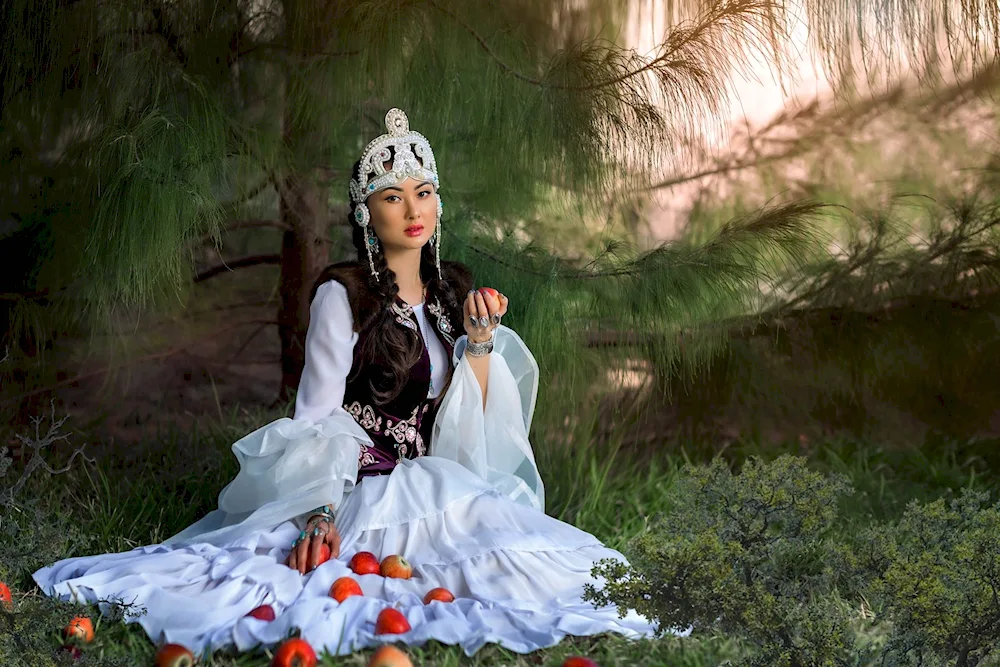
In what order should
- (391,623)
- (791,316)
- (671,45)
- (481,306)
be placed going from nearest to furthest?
(391,623) → (481,306) → (671,45) → (791,316)

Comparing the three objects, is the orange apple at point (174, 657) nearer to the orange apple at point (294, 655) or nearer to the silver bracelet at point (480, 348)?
the orange apple at point (294, 655)

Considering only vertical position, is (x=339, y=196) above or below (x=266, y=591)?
above

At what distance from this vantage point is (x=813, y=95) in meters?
2.62

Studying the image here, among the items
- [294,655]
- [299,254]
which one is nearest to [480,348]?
[294,655]

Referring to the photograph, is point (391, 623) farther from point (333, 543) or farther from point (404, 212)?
point (404, 212)

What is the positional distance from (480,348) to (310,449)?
29 cm

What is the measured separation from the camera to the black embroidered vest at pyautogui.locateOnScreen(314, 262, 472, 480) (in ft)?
5.38

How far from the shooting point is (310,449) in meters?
1.55

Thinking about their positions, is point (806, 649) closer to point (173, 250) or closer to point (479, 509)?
point (479, 509)

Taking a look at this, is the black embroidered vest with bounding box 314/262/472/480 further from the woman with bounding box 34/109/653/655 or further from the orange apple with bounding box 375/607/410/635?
the orange apple with bounding box 375/607/410/635

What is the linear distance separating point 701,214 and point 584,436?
0.61m

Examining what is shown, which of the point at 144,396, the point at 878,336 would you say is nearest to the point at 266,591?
the point at 878,336

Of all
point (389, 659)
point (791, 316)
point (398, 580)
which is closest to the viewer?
point (389, 659)

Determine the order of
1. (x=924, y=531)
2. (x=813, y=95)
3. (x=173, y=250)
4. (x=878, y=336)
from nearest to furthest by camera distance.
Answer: (x=924, y=531)
(x=173, y=250)
(x=878, y=336)
(x=813, y=95)
